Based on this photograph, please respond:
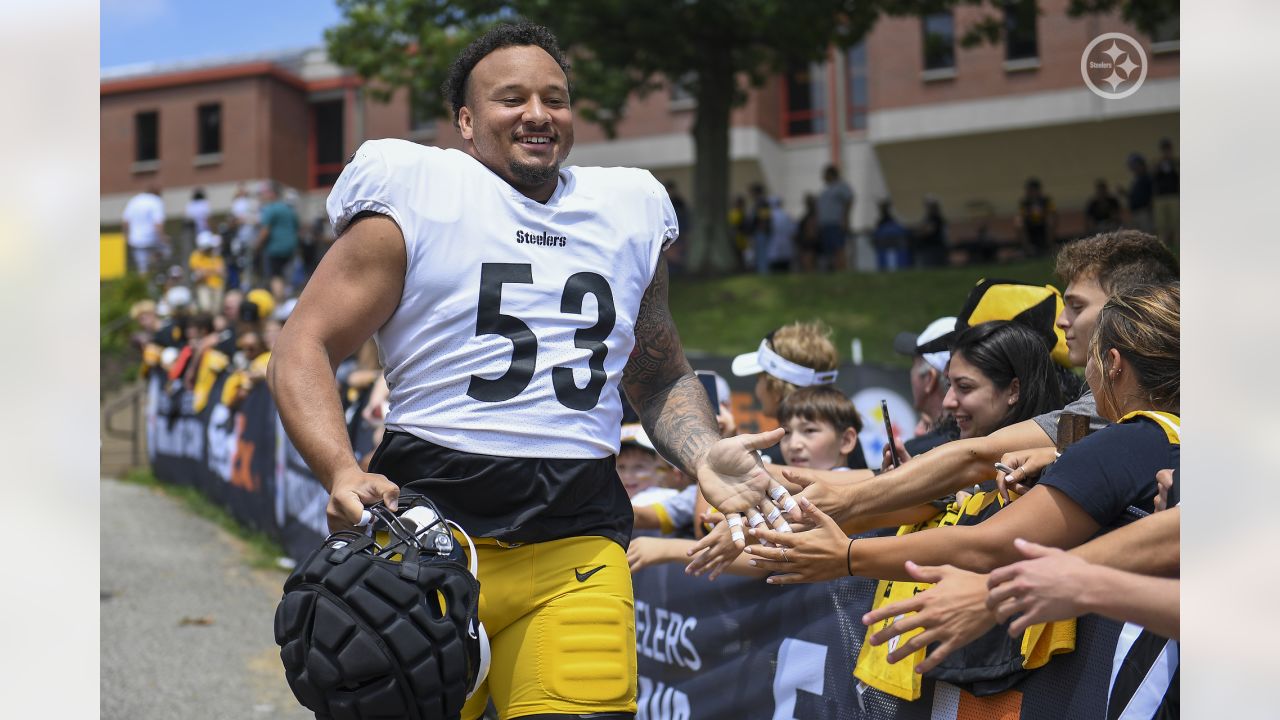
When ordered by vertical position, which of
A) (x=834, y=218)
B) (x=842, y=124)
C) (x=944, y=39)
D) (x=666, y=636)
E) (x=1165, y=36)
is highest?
(x=944, y=39)

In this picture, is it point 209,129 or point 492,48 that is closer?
point 492,48

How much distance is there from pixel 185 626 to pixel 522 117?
6.19m

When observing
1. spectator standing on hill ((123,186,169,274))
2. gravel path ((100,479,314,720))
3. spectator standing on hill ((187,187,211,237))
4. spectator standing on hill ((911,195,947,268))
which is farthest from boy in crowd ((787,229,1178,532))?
spectator standing on hill ((123,186,169,274))

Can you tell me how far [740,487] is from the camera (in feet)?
10.9

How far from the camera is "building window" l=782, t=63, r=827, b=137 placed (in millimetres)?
37125

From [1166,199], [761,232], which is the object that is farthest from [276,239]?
[1166,199]

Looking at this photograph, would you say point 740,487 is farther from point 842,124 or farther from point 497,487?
point 842,124

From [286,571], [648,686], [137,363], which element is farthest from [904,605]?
[137,363]

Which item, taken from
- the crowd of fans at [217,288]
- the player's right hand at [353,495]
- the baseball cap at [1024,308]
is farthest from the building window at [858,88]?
the player's right hand at [353,495]

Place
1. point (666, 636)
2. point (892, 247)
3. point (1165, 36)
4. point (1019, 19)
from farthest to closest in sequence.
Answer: point (892, 247) → point (1019, 19) → point (1165, 36) → point (666, 636)

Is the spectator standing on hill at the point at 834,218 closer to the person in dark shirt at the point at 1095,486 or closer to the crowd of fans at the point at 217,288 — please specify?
the crowd of fans at the point at 217,288

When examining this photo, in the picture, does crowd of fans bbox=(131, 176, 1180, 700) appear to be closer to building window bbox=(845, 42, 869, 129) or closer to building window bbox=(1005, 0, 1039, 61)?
building window bbox=(1005, 0, 1039, 61)
